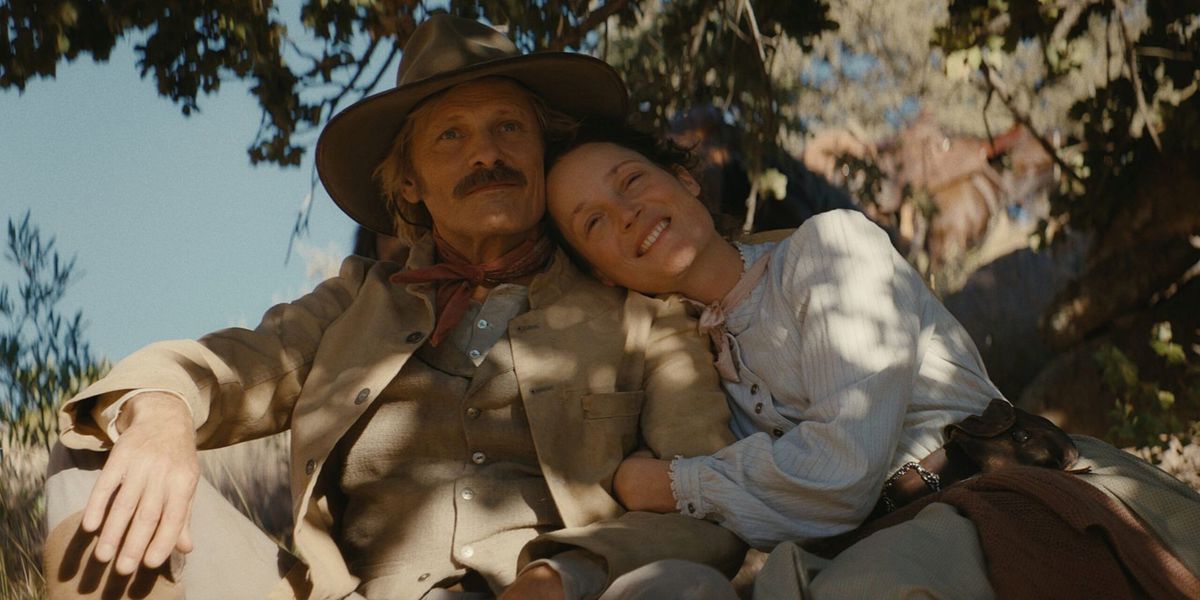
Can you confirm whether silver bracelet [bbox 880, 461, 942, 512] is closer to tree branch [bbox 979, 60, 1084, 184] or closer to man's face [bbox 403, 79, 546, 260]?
man's face [bbox 403, 79, 546, 260]

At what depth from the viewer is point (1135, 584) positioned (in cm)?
226

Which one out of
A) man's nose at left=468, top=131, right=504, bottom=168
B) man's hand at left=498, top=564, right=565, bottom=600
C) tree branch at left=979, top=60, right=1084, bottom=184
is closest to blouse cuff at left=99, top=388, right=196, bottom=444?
man's hand at left=498, top=564, right=565, bottom=600

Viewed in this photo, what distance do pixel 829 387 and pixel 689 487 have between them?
39cm

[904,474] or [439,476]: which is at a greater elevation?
[439,476]

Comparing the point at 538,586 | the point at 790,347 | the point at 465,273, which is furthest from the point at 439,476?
the point at 790,347

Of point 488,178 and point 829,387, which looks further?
point 488,178

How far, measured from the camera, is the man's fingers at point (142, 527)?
2447mm

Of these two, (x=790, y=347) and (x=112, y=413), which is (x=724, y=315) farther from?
(x=112, y=413)

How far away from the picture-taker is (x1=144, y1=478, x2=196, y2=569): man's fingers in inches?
97.3

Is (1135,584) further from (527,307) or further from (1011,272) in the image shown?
(1011,272)

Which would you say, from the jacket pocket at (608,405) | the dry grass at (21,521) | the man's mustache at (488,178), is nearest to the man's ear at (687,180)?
the man's mustache at (488,178)

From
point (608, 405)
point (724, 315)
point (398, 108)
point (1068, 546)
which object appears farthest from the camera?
point (398, 108)

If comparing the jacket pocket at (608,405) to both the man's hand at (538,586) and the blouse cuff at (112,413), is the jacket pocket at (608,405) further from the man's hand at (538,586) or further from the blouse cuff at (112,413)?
the blouse cuff at (112,413)

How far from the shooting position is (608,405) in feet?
10.1
